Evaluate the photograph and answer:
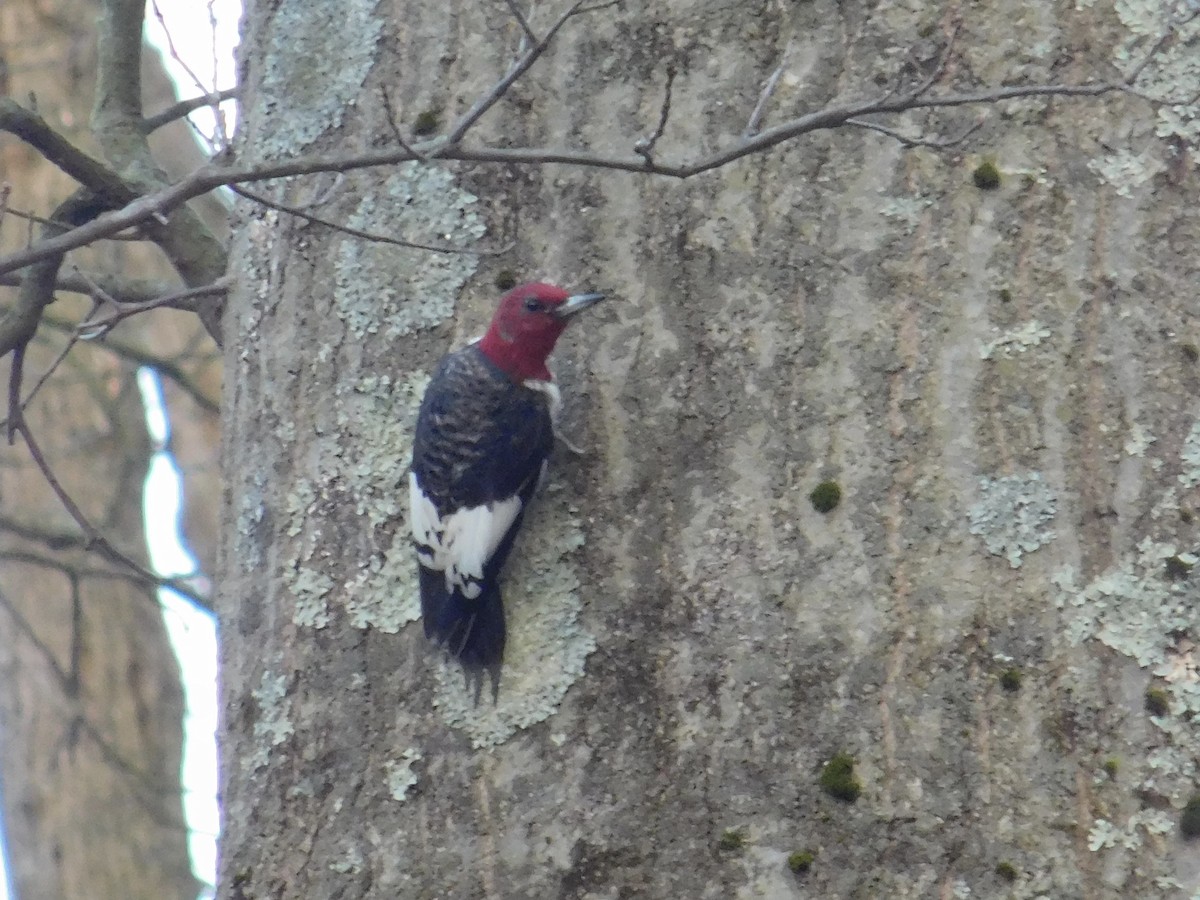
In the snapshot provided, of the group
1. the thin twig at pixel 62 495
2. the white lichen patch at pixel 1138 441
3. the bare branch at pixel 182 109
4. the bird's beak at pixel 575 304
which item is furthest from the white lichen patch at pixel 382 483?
the white lichen patch at pixel 1138 441

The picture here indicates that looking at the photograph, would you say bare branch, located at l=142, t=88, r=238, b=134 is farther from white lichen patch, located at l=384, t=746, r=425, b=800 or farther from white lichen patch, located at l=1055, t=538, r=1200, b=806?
white lichen patch, located at l=1055, t=538, r=1200, b=806

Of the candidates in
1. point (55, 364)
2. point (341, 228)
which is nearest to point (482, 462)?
point (341, 228)

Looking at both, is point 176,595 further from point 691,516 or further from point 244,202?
point 691,516

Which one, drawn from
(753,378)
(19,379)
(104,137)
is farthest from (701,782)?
(104,137)

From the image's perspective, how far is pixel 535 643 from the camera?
1.91 meters

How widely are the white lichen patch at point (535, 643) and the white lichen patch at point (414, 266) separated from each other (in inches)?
14.1

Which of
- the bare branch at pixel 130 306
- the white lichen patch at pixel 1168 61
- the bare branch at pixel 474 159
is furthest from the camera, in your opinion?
the bare branch at pixel 130 306

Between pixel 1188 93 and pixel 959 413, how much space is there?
587 mm

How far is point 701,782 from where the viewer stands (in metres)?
1.75

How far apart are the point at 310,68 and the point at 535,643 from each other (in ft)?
3.38

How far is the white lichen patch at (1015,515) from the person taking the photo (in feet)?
5.83

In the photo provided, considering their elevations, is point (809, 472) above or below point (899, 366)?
below

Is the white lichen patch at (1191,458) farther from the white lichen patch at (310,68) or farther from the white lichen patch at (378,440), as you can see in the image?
the white lichen patch at (310,68)

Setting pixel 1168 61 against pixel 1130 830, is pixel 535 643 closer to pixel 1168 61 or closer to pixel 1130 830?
pixel 1130 830
